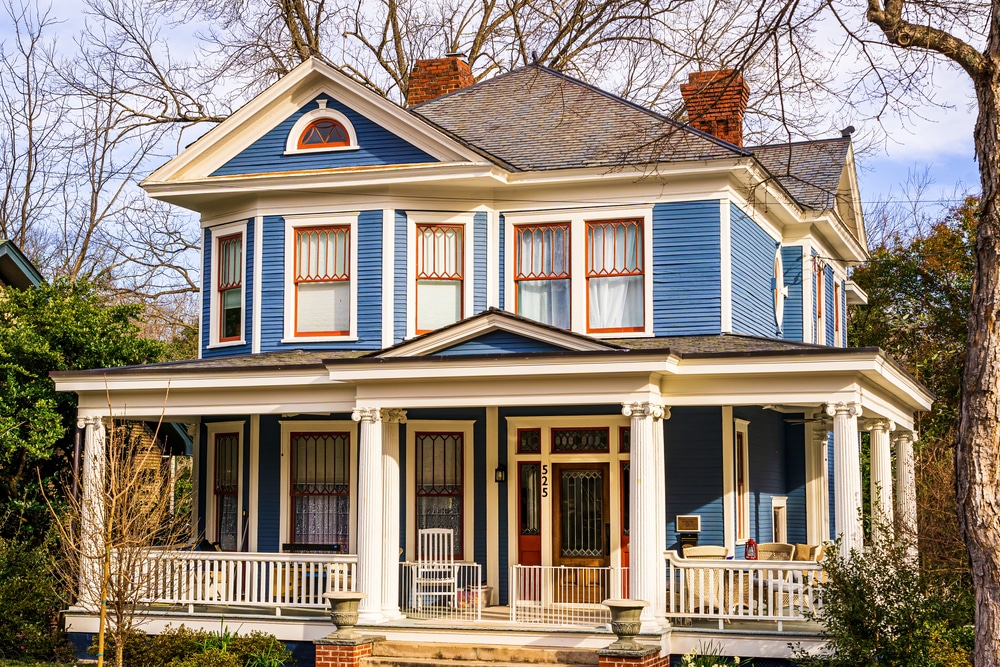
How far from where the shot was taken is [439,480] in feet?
61.4

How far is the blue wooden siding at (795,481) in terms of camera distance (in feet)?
69.8

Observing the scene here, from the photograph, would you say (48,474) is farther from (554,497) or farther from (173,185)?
(554,497)

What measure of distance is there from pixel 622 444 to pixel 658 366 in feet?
10.8

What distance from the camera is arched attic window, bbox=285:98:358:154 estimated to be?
19234mm

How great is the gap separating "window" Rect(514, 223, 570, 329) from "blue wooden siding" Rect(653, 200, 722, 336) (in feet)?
4.61

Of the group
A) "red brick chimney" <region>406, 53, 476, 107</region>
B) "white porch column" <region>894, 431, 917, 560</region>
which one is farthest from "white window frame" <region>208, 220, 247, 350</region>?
"white porch column" <region>894, 431, 917, 560</region>

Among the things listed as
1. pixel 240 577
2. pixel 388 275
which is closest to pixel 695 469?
pixel 388 275

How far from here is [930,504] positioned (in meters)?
19.4

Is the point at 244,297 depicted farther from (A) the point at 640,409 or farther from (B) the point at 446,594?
(A) the point at 640,409

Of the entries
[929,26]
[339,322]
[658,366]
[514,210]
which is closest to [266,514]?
[339,322]

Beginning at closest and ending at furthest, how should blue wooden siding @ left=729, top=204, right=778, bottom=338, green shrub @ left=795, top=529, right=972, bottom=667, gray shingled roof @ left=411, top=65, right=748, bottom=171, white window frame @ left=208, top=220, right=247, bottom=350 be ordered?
green shrub @ left=795, top=529, right=972, bottom=667 < gray shingled roof @ left=411, top=65, right=748, bottom=171 < blue wooden siding @ left=729, top=204, right=778, bottom=338 < white window frame @ left=208, top=220, right=247, bottom=350

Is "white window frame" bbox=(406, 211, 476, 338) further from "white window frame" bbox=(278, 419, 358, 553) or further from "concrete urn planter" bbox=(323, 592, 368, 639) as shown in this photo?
"concrete urn planter" bbox=(323, 592, 368, 639)

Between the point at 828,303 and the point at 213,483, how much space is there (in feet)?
40.7

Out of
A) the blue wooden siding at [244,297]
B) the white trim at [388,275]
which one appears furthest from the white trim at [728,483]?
the blue wooden siding at [244,297]
